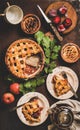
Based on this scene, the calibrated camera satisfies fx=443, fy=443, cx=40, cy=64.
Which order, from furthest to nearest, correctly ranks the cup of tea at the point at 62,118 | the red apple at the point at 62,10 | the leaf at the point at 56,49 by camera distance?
the red apple at the point at 62,10 < the leaf at the point at 56,49 < the cup of tea at the point at 62,118

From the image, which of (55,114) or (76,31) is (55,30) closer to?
(76,31)

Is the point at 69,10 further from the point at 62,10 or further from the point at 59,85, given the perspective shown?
the point at 59,85

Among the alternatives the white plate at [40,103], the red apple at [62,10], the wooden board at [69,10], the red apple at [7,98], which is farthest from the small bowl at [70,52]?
the red apple at [7,98]

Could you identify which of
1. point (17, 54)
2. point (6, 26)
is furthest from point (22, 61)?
point (6, 26)

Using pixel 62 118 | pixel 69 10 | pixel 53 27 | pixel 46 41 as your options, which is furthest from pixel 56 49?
pixel 62 118

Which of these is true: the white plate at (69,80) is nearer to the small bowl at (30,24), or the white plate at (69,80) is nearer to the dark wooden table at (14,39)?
the dark wooden table at (14,39)
